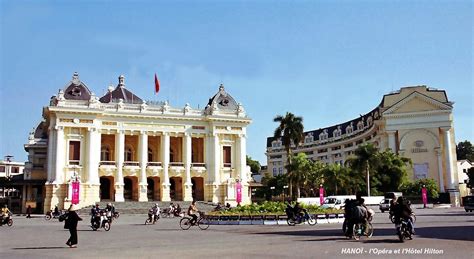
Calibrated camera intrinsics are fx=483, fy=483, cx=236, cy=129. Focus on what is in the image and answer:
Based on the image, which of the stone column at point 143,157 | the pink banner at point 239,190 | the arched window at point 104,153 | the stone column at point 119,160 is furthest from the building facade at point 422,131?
the arched window at point 104,153

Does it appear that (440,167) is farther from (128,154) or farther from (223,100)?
(128,154)

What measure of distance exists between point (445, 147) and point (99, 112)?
55779 millimetres

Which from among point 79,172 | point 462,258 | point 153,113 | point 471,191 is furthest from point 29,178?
point 471,191

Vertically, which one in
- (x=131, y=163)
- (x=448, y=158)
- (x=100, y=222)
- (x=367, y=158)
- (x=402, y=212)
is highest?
(x=448, y=158)

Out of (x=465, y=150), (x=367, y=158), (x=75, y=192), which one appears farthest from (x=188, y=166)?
(x=465, y=150)

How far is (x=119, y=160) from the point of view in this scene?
200 feet

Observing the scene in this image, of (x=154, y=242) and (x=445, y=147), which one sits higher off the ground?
(x=445, y=147)

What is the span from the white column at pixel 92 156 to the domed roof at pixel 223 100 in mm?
16652

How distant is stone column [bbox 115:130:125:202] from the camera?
197 feet

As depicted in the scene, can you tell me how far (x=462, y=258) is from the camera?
494 inches

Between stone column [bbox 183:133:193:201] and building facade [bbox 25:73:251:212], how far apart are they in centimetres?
13

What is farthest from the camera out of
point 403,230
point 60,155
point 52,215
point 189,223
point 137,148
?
point 137,148

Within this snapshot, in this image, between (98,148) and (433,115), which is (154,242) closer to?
(98,148)

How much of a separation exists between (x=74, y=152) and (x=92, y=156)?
220cm
